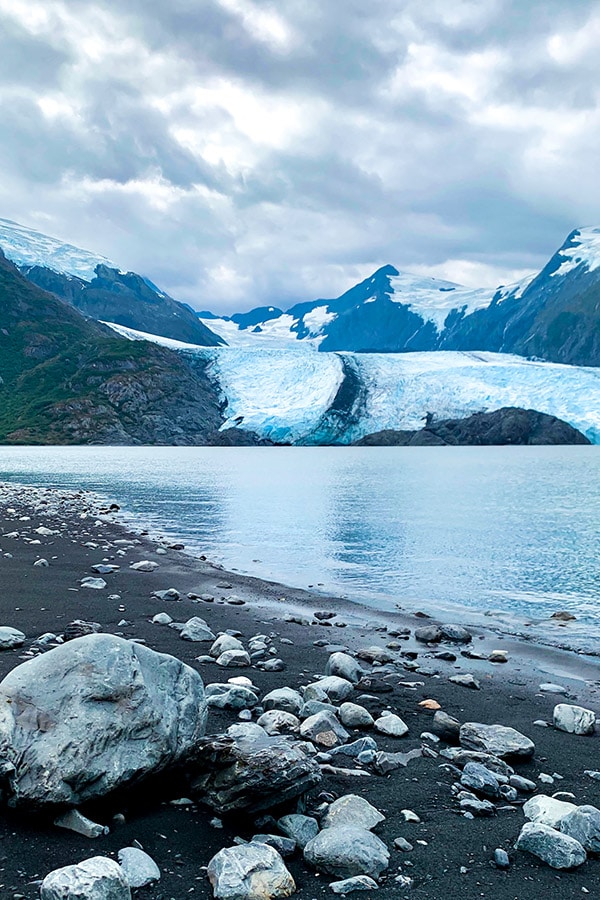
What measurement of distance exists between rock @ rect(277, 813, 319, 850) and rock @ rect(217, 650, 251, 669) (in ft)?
11.9

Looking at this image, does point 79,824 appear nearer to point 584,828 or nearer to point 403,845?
point 403,845

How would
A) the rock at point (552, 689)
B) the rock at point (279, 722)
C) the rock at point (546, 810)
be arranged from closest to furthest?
the rock at point (546, 810) → the rock at point (279, 722) → the rock at point (552, 689)

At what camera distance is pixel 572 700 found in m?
7.77

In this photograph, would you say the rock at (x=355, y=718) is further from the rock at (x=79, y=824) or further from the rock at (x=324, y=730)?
the rock at (x=79, y=824)

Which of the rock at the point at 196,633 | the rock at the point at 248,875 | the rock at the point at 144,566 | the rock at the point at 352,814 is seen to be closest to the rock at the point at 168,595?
the rock at the point at 196,633

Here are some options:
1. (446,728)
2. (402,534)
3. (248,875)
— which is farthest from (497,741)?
(402,534)

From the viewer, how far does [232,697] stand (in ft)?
20.7

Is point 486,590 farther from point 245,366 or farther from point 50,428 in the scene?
point 50,428

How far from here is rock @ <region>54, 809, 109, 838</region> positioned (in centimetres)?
397

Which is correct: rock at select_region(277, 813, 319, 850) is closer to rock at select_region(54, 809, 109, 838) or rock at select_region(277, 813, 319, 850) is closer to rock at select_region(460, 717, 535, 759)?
rock at select_region(54, 809, 109, 838)

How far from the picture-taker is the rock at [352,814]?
4.23 m

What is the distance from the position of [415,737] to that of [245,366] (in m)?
133

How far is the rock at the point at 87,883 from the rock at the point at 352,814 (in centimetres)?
135

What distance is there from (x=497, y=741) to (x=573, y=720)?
129cm
